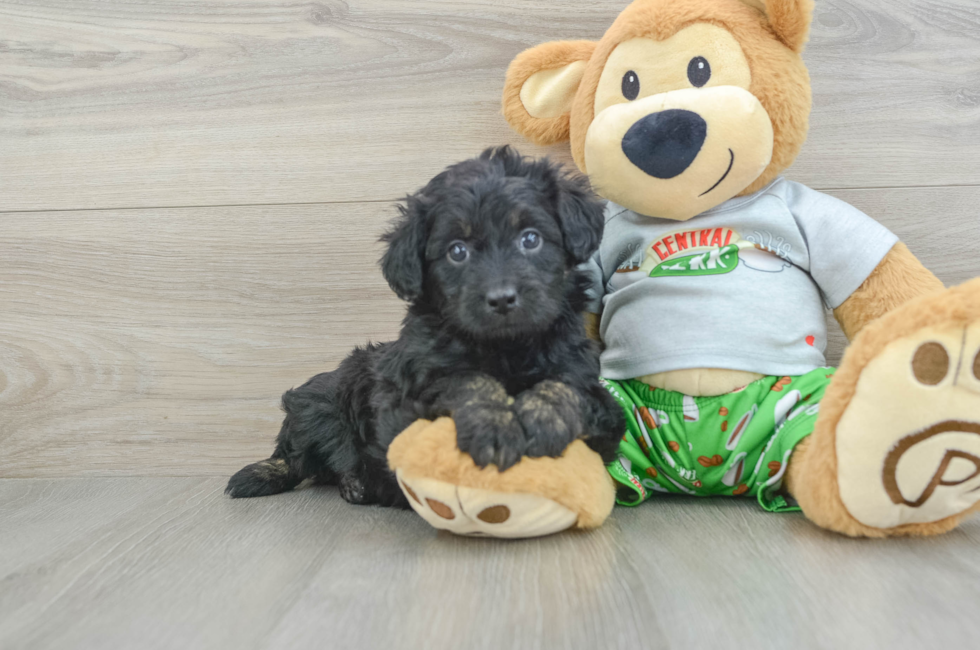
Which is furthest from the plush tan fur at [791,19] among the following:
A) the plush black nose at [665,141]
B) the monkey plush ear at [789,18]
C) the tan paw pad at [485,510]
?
the tan paw pad at [485,510]

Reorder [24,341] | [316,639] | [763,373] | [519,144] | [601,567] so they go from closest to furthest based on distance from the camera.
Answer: [316,639] < [601,567] < [763,373] < [519,144] < [24,341]

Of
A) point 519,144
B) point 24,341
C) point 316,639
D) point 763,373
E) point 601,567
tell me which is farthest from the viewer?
point 24,341

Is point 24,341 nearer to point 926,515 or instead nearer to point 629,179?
point 629,179

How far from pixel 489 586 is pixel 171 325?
50.0 inches

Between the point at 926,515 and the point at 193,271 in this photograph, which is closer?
the point at 926,515

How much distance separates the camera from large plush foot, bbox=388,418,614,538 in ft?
3.43

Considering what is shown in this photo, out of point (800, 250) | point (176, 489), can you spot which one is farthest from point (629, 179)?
point (176, 489)

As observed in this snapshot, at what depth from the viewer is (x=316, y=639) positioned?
0.83 m

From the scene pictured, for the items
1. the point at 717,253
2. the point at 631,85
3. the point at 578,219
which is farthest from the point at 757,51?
the point at 578,219

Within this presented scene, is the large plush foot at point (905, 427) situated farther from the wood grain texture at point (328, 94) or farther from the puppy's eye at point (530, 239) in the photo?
the wood grain texture at point (328, 94)

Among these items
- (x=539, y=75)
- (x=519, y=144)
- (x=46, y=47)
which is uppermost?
(x=46, y=47)

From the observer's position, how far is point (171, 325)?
6.08 ft

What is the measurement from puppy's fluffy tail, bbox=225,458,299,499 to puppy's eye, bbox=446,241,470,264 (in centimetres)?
77

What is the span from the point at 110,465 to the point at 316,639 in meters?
→ 1.35
